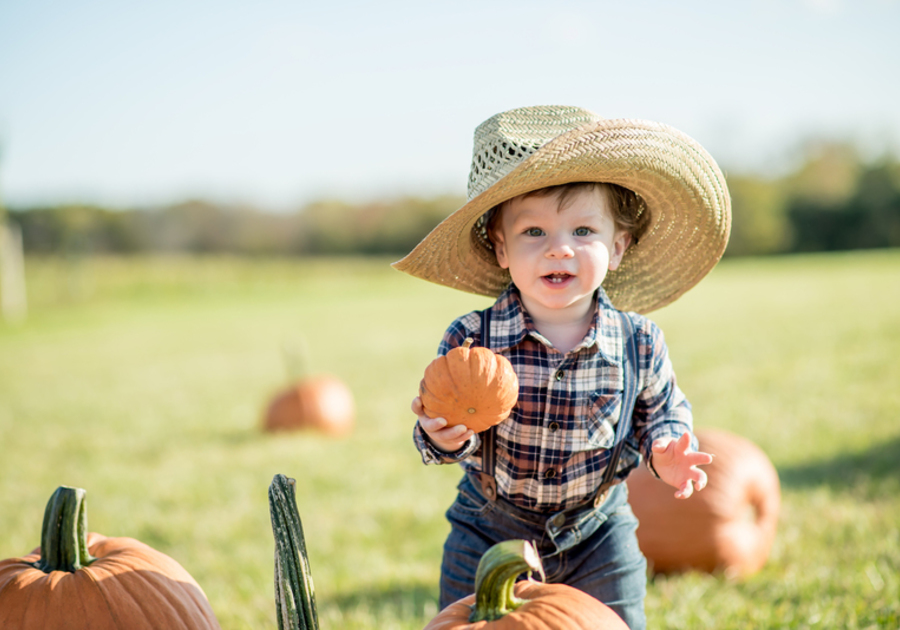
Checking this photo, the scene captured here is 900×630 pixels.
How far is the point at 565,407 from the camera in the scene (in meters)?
2.28

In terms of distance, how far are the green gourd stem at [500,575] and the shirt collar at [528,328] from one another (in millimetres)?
700

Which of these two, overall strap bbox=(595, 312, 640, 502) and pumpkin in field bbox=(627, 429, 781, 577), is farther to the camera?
pumpkin in field bbox=(627, 429, 781, 577)

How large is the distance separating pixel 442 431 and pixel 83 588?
3.67 ft

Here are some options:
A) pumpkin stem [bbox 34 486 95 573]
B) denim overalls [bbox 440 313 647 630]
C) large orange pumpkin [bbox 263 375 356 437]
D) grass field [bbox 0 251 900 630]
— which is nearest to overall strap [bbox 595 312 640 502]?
denim overalls [bbox 440 313 647 630]

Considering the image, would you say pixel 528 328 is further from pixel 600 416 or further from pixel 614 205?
pixel 614 205

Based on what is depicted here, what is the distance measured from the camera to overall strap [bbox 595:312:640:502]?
92.3 inches

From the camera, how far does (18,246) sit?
27.8 meters

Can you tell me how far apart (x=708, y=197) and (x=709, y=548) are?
186 centimetres

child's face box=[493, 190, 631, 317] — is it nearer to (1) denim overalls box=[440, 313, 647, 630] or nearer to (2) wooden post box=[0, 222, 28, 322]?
(1) denim overalls box=[440, 313, 647, 630]

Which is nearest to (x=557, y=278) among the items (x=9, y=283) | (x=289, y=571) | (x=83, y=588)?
(x=289, y=571)

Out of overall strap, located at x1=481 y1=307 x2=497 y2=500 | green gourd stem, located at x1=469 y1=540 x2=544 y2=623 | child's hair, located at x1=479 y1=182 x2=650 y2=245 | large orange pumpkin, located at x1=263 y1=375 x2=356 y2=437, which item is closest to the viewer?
green gourd stem, located at x1=469 y1=540 x2=544 y2=623

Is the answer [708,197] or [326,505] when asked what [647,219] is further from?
[326,505]

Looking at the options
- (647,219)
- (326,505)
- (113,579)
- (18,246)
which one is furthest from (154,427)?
(18,246)

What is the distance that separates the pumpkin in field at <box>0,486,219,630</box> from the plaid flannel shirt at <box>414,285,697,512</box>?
872 mm
